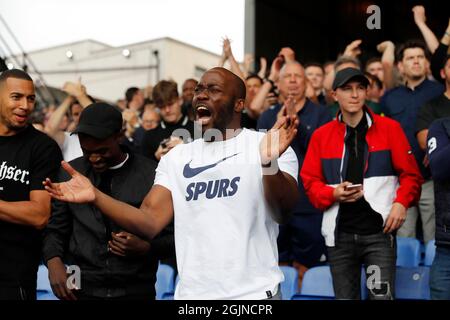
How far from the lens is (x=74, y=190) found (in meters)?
3.22

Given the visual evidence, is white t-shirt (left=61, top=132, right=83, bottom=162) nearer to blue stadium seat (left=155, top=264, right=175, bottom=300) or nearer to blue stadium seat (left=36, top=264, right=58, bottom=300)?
blue stadium seat (left=36, top=264, right=58, bottom=300)

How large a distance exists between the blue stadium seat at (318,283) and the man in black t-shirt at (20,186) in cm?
215

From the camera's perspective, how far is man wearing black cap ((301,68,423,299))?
4.90m

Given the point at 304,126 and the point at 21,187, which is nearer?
the point at 21,187

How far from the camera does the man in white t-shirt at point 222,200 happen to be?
126 inches

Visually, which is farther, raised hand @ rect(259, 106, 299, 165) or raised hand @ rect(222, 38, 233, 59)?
raised hand @ rect(222, 38, 233, 59)

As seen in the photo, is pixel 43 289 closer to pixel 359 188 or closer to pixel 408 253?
pixel 359 188

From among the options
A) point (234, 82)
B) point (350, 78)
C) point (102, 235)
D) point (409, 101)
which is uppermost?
point (409, 101)

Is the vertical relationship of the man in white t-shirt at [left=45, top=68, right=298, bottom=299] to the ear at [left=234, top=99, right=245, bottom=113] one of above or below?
below

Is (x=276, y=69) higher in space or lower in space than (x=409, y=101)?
higher

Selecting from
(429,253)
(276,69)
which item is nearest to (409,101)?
(276,69)

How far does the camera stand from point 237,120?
353 cm

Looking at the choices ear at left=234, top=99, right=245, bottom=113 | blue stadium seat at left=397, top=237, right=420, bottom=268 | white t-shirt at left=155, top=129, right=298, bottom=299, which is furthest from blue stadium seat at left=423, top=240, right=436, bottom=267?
ear at left=234, top=99, right=245, bottom=113

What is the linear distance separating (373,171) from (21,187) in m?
2.48
